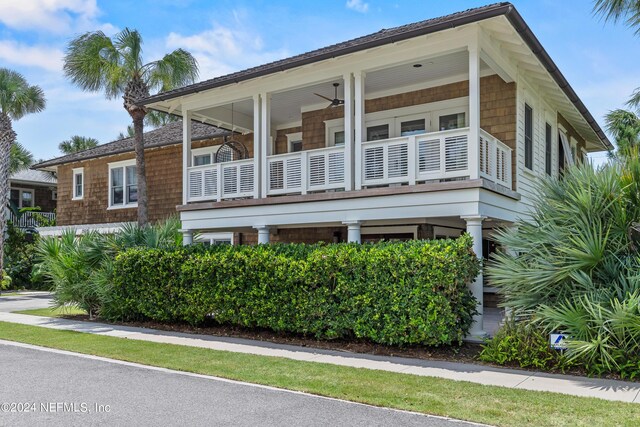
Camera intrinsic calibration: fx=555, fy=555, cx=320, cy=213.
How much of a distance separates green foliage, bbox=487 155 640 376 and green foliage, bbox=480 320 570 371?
16 centimetres

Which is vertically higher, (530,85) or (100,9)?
(100,9)

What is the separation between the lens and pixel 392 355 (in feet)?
30.0

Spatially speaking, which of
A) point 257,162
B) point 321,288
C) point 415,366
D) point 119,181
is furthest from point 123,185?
point 415,366

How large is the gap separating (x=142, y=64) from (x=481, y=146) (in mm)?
12680

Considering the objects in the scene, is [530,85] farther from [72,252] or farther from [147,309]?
[72,252]

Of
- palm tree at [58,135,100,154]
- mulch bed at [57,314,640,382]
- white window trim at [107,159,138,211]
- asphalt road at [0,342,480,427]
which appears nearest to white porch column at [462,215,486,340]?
mulch bed at [57,314,640,382]

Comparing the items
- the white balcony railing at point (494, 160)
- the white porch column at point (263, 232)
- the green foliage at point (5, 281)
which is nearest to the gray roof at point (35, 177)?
the green foliage at point (5, 281)

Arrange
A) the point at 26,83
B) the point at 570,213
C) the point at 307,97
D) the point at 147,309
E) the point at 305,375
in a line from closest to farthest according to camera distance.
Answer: the point at 305,375
the point at 570,213
the point at 147,309
the point at 307,97
the point at 26,83

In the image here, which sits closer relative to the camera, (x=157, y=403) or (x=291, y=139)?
(x=157, y=403)

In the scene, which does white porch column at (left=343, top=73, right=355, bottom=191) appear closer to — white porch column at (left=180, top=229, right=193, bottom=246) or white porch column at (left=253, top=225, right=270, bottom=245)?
white porch column at (left=253, top=225, right=270, bottom=245)

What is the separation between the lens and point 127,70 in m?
18.5

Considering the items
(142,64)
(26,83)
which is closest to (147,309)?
(142,64)

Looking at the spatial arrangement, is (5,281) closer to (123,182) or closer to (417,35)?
(123,182)

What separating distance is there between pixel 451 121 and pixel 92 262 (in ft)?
31.7
